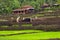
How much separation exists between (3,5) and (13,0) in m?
5.04

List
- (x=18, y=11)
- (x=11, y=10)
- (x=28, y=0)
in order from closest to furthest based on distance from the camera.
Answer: (x=18, y=11) < (x=11, y=10) < (x=28, y=0)

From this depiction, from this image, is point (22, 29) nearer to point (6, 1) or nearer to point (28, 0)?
point (6, 1)

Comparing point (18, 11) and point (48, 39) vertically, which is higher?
point (48, 39)

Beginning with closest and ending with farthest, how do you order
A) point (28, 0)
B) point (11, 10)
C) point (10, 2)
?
point (11, 10)
point (10, 2)
point (28, 0)

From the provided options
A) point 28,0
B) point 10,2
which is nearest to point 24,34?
point 10,2

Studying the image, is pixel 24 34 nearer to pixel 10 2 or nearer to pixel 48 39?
pixel 48 39

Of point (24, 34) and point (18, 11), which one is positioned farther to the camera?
point (18, 11)

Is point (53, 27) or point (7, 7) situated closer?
point (53, 27)

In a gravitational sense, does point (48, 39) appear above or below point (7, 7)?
above

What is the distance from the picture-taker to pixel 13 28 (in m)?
26.0

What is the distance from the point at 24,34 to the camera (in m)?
22.3

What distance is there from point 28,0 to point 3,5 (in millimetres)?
14092

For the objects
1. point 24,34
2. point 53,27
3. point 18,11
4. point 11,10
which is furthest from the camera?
point 11,10

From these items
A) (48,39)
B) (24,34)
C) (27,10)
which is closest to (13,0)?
(27,10)
